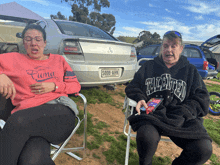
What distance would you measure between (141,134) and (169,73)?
0.76m

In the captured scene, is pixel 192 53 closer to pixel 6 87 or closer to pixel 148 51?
pixel 148 51

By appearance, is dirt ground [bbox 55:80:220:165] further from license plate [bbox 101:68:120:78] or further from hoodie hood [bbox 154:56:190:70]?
hoodie hood [bbox 154:56:190:70]

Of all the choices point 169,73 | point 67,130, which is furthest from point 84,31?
point 67,130

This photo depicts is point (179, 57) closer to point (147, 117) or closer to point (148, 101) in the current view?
point (148, 101)

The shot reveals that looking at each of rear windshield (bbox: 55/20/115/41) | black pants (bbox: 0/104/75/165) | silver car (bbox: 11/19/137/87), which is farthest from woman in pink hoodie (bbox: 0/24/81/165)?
rear windshield (bbox: 55/20/115/41)

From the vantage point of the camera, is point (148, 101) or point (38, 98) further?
point (148, 101)

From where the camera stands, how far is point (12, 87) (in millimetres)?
1335

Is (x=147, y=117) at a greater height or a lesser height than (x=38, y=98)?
lesser

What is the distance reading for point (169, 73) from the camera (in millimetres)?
1728

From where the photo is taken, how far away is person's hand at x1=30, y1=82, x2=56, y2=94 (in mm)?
1429

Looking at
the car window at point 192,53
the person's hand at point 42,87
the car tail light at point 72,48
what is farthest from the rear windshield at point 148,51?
the person's hand at point 42,87

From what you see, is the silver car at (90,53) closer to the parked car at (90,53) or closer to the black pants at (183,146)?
the parked car at (90,53)

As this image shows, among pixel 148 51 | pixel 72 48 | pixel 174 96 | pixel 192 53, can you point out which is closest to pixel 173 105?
pixel 174 96

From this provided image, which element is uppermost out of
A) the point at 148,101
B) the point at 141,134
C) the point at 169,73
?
the point at 169,73
